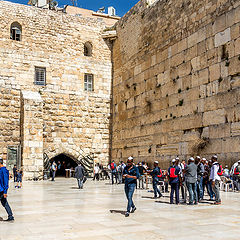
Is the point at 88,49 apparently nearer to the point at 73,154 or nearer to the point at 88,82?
the point at 88,82

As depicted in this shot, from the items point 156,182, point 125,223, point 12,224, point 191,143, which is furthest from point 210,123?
point 12,224

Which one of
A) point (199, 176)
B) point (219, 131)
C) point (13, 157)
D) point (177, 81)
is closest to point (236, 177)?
point (219, 131)

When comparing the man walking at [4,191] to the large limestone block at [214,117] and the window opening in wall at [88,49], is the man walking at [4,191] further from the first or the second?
the window opening in wall at [88,49]

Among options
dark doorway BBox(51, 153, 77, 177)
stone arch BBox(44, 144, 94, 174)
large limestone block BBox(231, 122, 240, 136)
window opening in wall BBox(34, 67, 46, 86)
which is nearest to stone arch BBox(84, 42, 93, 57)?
window opening in wall BBox(34, 67, 46, 86)

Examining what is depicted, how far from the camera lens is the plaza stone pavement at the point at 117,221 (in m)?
5.38

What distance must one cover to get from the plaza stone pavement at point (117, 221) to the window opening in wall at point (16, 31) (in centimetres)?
1208

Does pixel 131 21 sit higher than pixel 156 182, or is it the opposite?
pixel 131 21

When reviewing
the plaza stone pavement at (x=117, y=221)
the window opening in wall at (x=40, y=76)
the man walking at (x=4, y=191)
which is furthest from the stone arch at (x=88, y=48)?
the man walking at (x=4, y=191)

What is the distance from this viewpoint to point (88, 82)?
20.6 metres

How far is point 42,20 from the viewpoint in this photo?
1959 cm

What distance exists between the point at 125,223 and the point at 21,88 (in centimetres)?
1370

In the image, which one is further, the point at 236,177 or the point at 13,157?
the point at 13,157

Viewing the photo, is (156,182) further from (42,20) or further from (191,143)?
(42,20)

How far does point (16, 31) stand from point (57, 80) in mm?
3199
